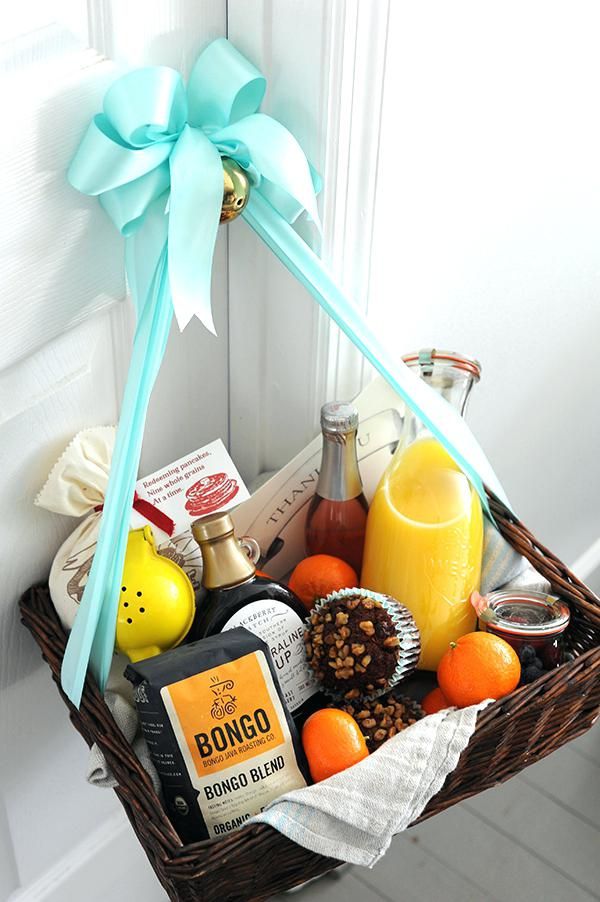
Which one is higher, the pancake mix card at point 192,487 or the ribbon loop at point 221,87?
the ribbon loop at point 221,87

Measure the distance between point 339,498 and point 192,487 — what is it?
0.14 m

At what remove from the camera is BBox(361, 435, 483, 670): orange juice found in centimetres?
87

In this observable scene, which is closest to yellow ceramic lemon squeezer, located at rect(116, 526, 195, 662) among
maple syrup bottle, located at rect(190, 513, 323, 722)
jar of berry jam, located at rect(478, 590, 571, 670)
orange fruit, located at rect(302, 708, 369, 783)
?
maple syrup bottle, located at rect(190, 513, 323, 722)

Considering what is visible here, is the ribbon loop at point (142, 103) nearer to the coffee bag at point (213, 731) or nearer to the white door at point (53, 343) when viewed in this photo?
the white door at point (53, 343)

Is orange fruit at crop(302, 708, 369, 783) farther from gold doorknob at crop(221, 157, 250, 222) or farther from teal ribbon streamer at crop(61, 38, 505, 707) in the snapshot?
gold doorknob at crop(221, 157, 250, 222)

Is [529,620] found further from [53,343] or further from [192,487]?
[53,343]

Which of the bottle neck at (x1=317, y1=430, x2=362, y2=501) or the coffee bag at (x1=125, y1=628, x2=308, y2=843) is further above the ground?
the bottle neck at (x1=317, y1=430, x2=362, y2=501)

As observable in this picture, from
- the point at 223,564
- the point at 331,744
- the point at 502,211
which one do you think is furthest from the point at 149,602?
the point at 502,211

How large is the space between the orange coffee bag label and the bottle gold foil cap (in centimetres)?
11

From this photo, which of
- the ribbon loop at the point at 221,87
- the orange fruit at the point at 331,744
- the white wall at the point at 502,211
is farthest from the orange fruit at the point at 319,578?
the ribbon loop at the point at 221,87

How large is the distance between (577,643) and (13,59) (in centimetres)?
64

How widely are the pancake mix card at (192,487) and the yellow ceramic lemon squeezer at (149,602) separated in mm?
42

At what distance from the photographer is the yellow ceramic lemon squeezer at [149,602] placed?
31.4 inches

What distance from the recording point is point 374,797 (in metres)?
0.72
